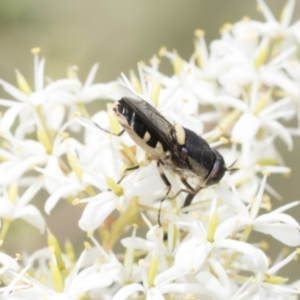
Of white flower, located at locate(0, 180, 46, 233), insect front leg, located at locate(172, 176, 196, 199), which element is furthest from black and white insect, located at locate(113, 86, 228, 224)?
white flower, located at locate(0, 180, 46, 233)

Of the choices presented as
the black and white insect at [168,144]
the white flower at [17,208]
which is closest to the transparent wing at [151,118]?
the black and white insect at [168,144]

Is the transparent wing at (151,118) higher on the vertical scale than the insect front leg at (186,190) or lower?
higher

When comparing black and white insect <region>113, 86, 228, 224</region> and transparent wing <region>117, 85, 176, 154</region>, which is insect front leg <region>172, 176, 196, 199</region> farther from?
transparent wing <region>117, 85, 176, 154</region>

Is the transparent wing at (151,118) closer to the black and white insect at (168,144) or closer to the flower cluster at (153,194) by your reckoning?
the black and white insect at (168,144)

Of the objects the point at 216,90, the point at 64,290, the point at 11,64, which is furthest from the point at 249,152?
the point at 11,64

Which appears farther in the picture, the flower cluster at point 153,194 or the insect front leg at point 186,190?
the insect front leg at point 186,190
